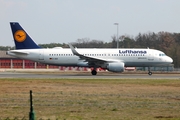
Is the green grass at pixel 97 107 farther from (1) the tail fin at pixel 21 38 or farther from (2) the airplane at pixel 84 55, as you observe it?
(1) the tail fin at pixel 21 38

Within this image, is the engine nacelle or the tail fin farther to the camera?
the tail fin

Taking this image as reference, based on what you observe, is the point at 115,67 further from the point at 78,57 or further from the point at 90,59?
the point at 78,57

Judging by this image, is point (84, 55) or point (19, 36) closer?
point (84, 55)

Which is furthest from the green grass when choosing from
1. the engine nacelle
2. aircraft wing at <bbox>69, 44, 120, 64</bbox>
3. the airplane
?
the airplane

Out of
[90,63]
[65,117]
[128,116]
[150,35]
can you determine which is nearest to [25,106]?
[65,117]

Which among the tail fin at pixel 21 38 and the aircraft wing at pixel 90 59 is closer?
the aircraft wing at pixel 90 59

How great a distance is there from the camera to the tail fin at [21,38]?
5512cm

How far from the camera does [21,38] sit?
55344 millimetres

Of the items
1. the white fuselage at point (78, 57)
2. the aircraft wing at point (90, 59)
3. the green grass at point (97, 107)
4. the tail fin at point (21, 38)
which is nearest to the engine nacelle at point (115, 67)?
the aircraft wing at point (90, 59)

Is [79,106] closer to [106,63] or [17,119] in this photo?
[17,119]

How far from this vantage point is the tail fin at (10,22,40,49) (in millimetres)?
55125

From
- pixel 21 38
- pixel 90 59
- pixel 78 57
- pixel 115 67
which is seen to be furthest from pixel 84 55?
pixel 21 38

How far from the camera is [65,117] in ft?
56.0

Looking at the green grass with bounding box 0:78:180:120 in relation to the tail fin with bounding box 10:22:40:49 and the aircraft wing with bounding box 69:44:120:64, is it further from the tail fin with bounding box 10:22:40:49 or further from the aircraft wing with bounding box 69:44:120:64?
the tail fin with bounding box 10:22:40:49
